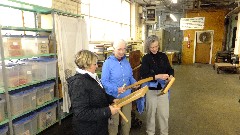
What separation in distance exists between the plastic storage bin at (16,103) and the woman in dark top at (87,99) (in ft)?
4.67

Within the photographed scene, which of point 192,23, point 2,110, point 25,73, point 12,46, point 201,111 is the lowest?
point 201,111

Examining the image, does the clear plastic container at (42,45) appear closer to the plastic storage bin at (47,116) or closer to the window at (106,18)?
the plastic storage bin at (47,116)

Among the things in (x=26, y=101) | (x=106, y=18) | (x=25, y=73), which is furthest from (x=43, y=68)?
(x=106, y=18)

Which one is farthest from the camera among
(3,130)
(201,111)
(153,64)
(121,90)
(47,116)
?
(201,111)

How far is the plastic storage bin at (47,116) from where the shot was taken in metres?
3.24

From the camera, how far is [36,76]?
3.22 meters

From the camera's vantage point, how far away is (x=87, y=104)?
1.61m

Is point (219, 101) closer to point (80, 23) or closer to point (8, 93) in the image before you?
point (80, 23)

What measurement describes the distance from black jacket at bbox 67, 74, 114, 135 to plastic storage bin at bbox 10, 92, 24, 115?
56.1 inches

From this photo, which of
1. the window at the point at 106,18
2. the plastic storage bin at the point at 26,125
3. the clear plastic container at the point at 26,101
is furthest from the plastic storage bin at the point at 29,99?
the window at the point at 106,18

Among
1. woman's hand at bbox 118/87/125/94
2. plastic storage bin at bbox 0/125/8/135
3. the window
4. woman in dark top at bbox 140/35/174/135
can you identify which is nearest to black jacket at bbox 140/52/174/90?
woman in dark top at bbox 140/35/174/135

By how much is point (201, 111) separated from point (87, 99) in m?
3.60

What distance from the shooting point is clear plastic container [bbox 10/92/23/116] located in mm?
2719

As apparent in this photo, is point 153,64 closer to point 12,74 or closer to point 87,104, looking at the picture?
point 87,104
